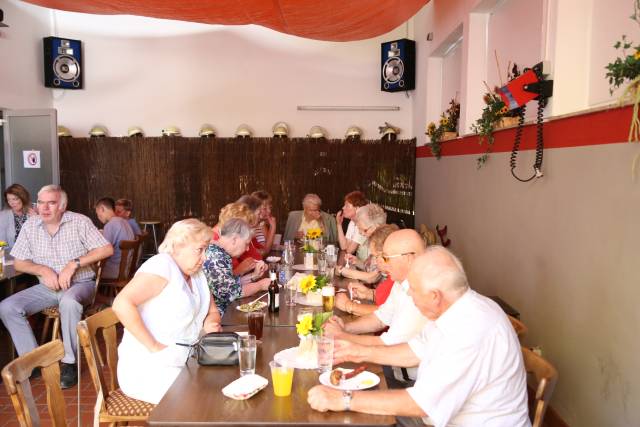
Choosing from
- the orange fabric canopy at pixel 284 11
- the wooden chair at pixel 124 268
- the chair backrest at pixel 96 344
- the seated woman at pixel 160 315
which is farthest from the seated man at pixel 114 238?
the seated woman at pixel 160 315

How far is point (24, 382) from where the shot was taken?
6.57 feet

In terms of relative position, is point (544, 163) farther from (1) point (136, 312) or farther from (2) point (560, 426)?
(1) point (136, 312)

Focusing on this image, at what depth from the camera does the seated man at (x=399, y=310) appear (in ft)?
8.72

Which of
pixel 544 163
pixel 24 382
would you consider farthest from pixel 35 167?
pixel 544 163

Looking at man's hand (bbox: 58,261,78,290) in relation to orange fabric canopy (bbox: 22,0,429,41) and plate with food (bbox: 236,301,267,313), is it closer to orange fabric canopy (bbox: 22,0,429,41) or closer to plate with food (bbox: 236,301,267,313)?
plate with food (bbox: 236,301,267,313)

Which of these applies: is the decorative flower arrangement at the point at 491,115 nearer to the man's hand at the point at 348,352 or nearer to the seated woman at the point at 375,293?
the seated woman at the point at 375,293

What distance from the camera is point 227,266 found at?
357cm

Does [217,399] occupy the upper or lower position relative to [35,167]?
lower

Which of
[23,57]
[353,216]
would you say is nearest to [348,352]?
[353,216]

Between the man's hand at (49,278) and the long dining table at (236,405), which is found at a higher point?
the long dining table at (236,405)

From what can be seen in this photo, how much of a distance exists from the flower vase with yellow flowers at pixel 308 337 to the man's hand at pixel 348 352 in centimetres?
10

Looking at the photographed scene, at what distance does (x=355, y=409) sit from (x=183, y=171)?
733 centimetres

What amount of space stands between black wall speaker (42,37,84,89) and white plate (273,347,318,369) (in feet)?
25.7

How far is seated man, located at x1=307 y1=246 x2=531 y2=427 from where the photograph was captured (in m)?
1.81
